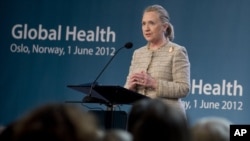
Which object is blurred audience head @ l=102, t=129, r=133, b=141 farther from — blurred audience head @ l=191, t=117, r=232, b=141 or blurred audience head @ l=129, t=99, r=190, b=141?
blurred audience head @ l=191, t=117, r=232, b=141

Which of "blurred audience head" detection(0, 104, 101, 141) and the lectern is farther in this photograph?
Result: the lectern

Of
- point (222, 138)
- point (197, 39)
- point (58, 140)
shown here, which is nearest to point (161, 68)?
point (197, 39)

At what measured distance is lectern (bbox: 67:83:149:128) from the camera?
505 centimetres

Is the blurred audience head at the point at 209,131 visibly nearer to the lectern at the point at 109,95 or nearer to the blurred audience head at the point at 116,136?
the blurred audience head at the point at 116,136

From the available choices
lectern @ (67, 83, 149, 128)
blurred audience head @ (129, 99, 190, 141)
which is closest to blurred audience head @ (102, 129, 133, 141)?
blurred audience head @ (129, 99, 190, 141)

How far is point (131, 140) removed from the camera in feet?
7.27

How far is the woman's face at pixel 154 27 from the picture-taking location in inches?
228

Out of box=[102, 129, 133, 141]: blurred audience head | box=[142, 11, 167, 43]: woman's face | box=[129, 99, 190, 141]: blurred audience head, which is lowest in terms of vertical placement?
box=[102, 129, 133, 141]: blurred audience head

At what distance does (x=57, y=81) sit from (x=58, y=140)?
631 cm

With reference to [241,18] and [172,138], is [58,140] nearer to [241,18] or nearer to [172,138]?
[172,138]

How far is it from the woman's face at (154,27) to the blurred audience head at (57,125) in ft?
12.8

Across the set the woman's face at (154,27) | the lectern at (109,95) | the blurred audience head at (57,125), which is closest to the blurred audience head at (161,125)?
the blurred audience head at (57,125)

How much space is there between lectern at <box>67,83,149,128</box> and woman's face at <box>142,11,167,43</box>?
69 cm

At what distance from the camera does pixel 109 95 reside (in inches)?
209
